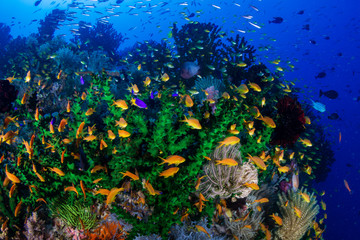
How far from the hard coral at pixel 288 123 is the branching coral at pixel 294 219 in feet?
4.89

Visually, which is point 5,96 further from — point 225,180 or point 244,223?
point 244,223

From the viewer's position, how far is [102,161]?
3.17m

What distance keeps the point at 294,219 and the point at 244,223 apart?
1591 mm

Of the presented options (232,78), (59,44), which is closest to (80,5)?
(59,44)

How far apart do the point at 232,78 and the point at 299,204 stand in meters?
6.49

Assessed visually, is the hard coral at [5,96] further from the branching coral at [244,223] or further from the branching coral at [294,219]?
the branching coral at [294,219]

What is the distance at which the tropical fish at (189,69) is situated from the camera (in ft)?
31.4

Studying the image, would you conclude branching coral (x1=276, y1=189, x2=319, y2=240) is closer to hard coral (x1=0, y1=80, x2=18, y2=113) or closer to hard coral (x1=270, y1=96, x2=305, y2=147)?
hard coral (x1=270, y1=96, x2=305, y2=147)

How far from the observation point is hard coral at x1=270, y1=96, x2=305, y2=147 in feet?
15.1

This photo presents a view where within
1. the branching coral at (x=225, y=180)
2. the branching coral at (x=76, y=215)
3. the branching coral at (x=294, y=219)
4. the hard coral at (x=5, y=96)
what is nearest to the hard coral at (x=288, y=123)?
the branching coral at (x=294, y=219)

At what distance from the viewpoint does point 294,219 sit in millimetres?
4586

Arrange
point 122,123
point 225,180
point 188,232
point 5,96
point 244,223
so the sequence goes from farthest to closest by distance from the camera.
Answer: point 5,96
point 244,223
point 225,180
point 188,232
point 122,123

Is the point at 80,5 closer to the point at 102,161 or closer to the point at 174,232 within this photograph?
the point at 102,161

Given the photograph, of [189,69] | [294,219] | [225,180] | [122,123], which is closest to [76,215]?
[122,123]
